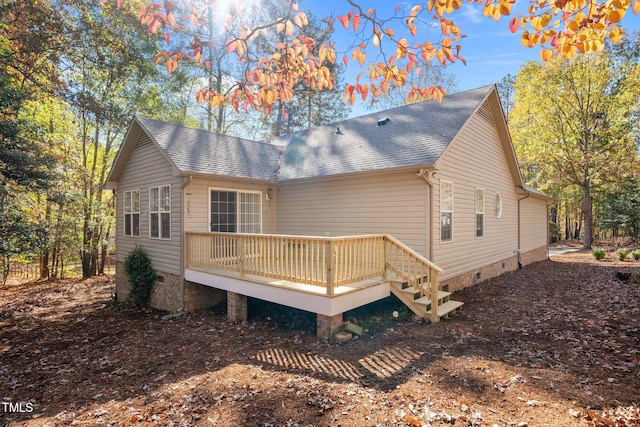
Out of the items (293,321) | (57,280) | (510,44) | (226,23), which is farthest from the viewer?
(57,280)

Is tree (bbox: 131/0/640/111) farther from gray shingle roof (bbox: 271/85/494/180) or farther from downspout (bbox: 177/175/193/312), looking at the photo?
downspout (bbox: 177/175/193/312)

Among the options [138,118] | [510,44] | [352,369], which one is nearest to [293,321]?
[352,369]

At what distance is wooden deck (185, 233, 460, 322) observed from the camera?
5992 millimetres

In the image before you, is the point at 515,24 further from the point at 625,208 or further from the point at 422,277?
the point at 625,208

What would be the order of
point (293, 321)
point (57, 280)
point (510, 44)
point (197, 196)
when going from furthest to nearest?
point (57, 280)
point (197, 196)
point (293, 321)
point (510, 44)

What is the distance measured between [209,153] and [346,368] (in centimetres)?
777

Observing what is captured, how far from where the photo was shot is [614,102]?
1931cm

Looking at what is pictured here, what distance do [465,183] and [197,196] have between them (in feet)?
25.8

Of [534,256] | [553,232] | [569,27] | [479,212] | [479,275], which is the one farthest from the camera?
[553,232]

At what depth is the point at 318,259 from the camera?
235 inches

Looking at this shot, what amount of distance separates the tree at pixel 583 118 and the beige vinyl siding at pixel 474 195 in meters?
11.0

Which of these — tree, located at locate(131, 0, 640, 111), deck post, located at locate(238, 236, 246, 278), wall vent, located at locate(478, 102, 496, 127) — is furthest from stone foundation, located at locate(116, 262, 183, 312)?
wall vent, located at locate(478, 102, 496, 127)

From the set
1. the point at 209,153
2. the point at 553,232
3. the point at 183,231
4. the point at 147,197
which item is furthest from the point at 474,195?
the point at 553,232

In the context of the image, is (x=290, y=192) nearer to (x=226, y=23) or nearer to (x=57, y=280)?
(x=226, y=23)
